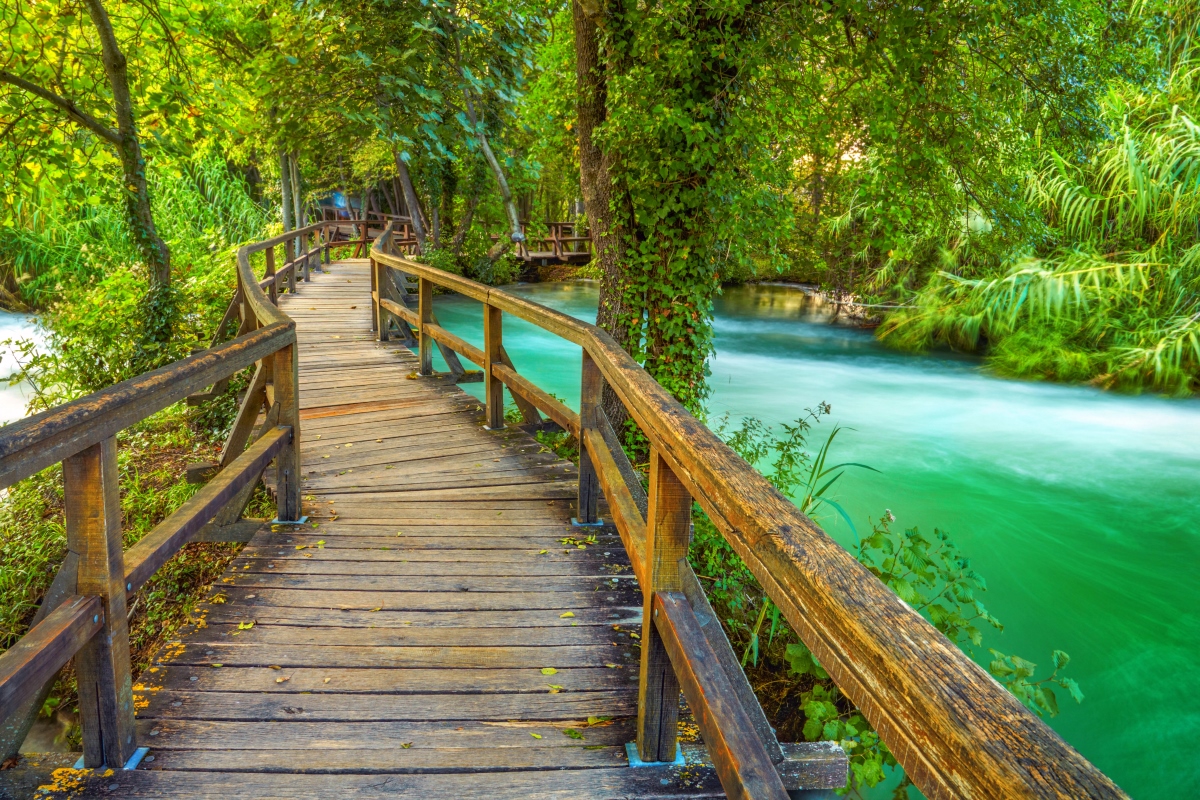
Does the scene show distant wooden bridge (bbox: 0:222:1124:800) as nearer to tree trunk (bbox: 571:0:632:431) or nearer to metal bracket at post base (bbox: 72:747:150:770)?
metal bracket at post base (bbox: 72:747:150:770)

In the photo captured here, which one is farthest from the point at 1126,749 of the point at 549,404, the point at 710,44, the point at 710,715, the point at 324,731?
the point at 710,44

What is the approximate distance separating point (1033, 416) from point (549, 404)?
344 inches

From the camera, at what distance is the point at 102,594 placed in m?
2.06

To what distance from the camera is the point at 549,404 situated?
4371 millimetres

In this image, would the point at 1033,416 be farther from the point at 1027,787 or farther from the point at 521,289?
the point at 521,289

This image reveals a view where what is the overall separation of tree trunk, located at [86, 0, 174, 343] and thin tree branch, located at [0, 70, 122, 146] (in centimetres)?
11

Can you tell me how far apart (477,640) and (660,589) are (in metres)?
Result: 1.03

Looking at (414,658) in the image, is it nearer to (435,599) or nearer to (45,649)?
(435,599)

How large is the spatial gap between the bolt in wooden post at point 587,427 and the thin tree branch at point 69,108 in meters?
7.96

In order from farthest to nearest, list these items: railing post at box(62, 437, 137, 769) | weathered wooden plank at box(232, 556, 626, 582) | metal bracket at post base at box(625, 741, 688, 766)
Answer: weathered wooden plank at box(232, 556, 626, 582) < metal bracket at post base at box(625, 741, 688, 766) < railing post at box(62, 437, 137, 769)

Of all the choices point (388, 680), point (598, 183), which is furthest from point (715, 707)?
point (598, 183)

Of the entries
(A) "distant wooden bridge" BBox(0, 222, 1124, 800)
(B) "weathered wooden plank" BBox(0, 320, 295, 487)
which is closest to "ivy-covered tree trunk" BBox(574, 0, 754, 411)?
(A) "distant wooden bridge" BBox(0, 222, 1124, 800)

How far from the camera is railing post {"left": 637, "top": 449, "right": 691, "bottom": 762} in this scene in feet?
6.63

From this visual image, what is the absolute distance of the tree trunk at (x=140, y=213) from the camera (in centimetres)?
890
